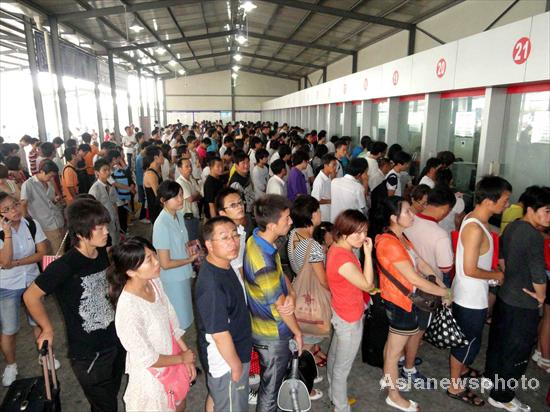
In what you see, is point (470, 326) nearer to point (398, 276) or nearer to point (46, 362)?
point (398, 276)

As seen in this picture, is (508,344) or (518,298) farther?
(508,344)

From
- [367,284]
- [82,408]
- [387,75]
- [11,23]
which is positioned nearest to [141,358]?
[367,284]

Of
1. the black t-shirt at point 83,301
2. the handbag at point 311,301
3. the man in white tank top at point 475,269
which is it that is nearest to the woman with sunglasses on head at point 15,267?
the black t-shirt at point 83,301

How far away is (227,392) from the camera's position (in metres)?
1.97

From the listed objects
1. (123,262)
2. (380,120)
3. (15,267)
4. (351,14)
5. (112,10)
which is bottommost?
(15,267)

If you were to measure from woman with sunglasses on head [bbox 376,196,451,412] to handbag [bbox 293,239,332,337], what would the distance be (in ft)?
1.42

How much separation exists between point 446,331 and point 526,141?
281cm

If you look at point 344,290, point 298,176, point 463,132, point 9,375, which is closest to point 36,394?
point 9,375

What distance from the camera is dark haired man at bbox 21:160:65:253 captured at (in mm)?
4090

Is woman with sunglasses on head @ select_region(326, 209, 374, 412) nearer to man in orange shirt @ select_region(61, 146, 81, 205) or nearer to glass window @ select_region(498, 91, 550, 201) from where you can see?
glass window @ select_region(498, 91, 550, 201)

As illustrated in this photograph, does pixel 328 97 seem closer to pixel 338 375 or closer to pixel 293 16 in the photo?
pixel 293 16

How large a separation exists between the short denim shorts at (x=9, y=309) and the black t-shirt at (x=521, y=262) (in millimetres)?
3598

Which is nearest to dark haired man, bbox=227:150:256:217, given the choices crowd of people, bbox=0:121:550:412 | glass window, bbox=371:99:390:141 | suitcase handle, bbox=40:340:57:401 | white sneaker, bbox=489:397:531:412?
crowd of people, bbox=0:121:550:412

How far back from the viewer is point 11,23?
8727mm
